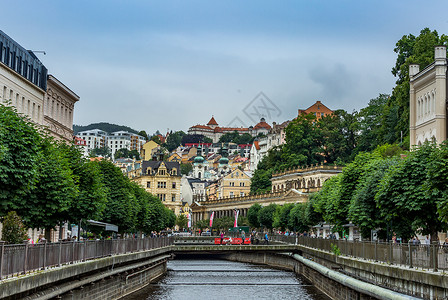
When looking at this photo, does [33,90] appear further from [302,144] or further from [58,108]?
[302,144]

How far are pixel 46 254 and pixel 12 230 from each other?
21.7 feet

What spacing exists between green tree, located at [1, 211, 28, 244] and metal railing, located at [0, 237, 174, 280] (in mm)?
2421

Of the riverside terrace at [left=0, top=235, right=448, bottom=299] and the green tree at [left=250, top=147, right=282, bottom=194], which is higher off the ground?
the green tree at [left=250, top=147, right=282, bottom=194]

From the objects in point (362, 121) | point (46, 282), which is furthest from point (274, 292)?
point (362, 121)

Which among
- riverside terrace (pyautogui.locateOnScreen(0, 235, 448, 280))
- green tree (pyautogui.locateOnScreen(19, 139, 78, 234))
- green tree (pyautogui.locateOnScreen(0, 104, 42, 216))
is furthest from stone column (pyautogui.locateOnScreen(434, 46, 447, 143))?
green tree (pyautogui.locateOnScreen(0, 104, 42, 216))

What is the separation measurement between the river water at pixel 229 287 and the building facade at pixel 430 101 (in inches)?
702

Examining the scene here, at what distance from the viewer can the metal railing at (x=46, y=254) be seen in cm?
2177

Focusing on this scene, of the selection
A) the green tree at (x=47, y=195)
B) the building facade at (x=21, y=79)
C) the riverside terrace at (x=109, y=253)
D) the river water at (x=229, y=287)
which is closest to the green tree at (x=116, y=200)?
the riverside terrace at (x=109, y=253)

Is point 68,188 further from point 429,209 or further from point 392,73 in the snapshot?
point 392,73

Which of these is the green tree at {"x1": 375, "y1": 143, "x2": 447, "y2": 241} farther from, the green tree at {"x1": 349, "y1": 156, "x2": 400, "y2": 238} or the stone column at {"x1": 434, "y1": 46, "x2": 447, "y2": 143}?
the stone column at {"x1": 434, "y1": 46, "x2": 447, "y2": 143}

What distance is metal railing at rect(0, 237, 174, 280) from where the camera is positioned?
21.8 m

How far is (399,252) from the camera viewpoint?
30766mm

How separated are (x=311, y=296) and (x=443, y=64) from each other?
92.7 feet

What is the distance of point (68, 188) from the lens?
116 ft
